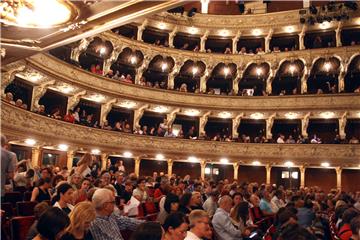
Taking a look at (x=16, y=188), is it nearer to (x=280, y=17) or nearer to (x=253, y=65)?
(x=253, y=65)

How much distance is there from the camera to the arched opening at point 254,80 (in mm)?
27953

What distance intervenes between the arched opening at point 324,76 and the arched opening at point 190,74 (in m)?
7.83

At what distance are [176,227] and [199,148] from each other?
2183 cm

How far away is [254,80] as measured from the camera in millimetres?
29031

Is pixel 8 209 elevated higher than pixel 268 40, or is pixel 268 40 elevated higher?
pixel 268 40

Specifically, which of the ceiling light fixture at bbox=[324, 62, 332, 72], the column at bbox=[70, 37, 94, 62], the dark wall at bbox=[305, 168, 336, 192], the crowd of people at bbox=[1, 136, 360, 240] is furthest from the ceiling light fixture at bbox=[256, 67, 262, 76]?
the crowd of people at bbox=[1, 136, 360, 240]

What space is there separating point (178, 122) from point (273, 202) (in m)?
17.5

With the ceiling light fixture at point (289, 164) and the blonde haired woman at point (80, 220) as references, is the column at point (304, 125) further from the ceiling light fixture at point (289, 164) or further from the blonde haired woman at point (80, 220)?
the blonde haired woman at point (80, 220)

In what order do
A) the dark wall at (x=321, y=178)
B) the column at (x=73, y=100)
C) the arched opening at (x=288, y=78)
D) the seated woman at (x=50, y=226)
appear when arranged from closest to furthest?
the seated woman at (x=50, y=226) < the column at (x=73, y=100) < the dark wall at (x=321, y=178) < the arched opening at (x=288, y=78)

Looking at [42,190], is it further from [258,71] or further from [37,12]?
[258,71]

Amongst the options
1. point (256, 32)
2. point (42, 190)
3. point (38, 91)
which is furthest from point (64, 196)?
point (256, 32)

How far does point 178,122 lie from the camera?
28.8 m

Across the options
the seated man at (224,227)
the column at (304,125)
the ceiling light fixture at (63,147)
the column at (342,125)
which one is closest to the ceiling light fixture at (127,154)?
the ceiling light fixture at (63,147)

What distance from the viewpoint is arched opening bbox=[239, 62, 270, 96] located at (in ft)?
91.7
